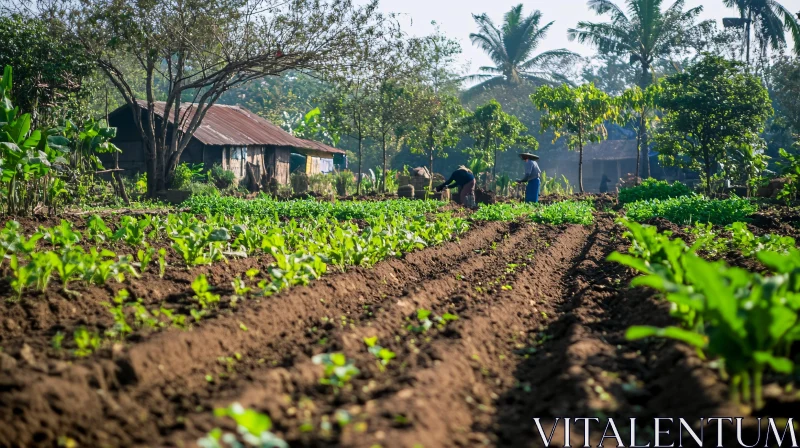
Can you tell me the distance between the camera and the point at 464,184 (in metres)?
19.5

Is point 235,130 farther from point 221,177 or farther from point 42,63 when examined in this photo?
point 42,63

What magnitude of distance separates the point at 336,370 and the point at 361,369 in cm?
49

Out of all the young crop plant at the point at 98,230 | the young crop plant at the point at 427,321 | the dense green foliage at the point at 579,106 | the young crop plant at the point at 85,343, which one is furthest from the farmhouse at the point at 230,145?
the young crop plant at the point at 85,343

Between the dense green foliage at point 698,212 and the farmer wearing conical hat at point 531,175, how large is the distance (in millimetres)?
4782

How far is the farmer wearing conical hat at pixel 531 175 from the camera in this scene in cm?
1931

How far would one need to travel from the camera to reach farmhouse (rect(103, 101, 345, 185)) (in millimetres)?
24953

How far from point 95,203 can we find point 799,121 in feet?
100

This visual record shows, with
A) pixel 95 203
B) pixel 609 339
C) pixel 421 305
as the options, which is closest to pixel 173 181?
pixel 95 203

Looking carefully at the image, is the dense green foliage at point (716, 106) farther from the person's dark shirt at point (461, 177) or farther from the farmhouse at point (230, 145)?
the farmhouse at point (230, 145)

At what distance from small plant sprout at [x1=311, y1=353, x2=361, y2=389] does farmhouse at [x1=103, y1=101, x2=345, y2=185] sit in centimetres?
1832

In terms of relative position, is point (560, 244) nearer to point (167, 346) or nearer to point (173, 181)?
point (167, 346)

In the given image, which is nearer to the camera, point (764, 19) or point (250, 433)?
point (250, 433)

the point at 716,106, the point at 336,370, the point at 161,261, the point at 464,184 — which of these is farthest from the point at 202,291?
the point at 716,106

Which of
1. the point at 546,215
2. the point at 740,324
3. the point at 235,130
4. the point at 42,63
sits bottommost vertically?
the point at 546,215
